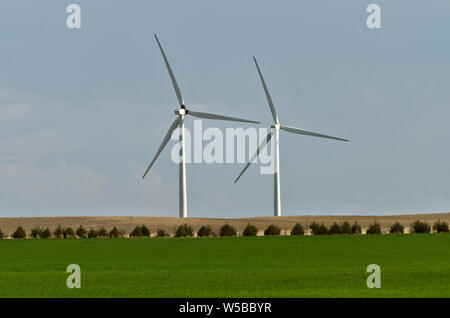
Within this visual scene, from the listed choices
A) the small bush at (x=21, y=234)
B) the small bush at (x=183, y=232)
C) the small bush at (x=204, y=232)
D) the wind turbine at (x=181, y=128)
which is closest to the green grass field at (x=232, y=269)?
the small bush at (x=183, y=232)

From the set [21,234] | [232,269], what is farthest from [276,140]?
[232,269]

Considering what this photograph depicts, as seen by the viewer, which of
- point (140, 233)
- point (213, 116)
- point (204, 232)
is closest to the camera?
point (204, 232)

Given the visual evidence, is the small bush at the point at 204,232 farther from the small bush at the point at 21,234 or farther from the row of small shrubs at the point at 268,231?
the small bush at the point at 21,234

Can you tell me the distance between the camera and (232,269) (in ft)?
89.6

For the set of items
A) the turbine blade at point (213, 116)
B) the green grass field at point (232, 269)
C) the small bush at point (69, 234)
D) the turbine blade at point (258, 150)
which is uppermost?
the turbine blade at point (213, 116)

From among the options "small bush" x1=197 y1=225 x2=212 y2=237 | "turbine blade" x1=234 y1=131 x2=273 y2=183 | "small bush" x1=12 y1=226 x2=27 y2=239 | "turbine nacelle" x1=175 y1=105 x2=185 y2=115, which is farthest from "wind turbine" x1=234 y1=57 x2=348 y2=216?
"small bush" x1=12 y1=226 x2=27 y2=239

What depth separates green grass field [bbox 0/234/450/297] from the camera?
822 inches

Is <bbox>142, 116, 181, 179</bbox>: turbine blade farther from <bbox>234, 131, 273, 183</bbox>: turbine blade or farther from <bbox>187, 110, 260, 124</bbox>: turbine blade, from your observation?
<bbox>234, 131, 273, 183</bbox>: turbine blade

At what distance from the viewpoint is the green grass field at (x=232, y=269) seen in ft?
68.5

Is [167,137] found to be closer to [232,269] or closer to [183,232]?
[183,232]
